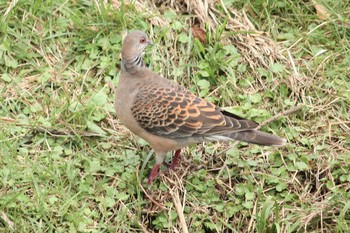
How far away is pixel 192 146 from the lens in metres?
6.47

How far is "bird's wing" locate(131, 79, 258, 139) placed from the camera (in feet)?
19.2

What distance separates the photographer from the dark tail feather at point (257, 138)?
580cm

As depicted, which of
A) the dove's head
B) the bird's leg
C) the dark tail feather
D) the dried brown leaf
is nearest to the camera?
the dark tail feather

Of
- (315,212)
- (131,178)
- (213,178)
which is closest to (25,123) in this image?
(131,178)

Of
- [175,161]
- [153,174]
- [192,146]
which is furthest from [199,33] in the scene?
[153,174]

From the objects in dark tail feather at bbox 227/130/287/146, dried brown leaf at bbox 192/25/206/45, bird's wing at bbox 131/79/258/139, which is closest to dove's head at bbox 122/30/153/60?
bird's wing at bbox 131/79/258/139

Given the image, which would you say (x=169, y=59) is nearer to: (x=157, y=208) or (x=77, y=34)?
(x=77, y=34)

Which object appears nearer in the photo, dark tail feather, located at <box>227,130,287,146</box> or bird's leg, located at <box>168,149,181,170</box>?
dark tail feather, located at <box>227,130,287,146</box>

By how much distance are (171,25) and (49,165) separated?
1825 mm

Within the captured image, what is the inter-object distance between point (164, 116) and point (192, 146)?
66 centimetres

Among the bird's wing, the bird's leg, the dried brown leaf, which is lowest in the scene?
the bird's leg

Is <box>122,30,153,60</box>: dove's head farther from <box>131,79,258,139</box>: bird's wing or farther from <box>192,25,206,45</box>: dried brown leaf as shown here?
<box>192,25,206,45</box>: dried brown leaf

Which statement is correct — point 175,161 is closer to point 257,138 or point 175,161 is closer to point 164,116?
point 164,116

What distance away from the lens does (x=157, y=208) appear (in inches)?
231
